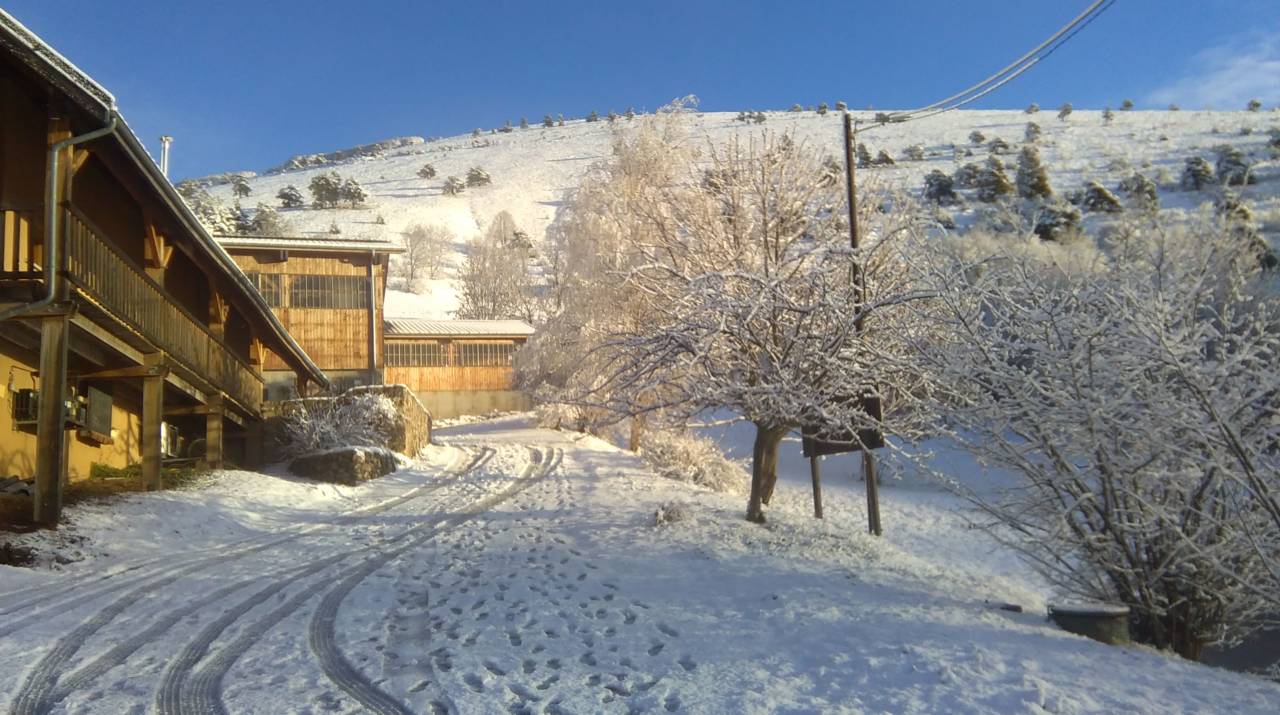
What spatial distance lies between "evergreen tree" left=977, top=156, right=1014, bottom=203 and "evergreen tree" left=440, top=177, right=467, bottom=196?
60566 mm

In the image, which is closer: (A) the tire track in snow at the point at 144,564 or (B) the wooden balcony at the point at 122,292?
(A) the tire track in snow at the point at 144,564

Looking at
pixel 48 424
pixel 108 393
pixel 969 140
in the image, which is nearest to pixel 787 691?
pixel 48 424

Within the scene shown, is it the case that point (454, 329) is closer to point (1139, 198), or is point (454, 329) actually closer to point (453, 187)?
point (1139, 198)

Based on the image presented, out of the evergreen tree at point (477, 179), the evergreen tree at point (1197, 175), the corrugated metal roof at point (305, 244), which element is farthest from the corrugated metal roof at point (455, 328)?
the evergreen tree at point (477, 179)

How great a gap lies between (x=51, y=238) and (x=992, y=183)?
59422 mm

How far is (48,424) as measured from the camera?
8477 mm

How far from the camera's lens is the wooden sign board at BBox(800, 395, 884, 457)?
974cm

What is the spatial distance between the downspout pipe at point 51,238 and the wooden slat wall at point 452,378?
22637mm

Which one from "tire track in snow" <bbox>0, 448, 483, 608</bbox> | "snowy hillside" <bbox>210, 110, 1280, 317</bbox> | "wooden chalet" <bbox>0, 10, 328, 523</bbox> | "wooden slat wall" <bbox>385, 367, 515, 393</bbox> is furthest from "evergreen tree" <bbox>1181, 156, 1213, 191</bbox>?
"tire track in snow" <bbox>0, 448, 483, 608</bbox>

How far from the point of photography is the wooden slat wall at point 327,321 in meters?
26.4

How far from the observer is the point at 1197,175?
51.2 m

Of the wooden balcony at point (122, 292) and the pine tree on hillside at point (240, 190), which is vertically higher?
the pine tree on hillside at point (240, 190)

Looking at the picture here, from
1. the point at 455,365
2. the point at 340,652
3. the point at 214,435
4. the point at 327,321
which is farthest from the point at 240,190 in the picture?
the point at 340,652

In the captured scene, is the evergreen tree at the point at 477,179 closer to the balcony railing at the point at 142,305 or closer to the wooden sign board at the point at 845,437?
the balcony railing at the point at 142,305
